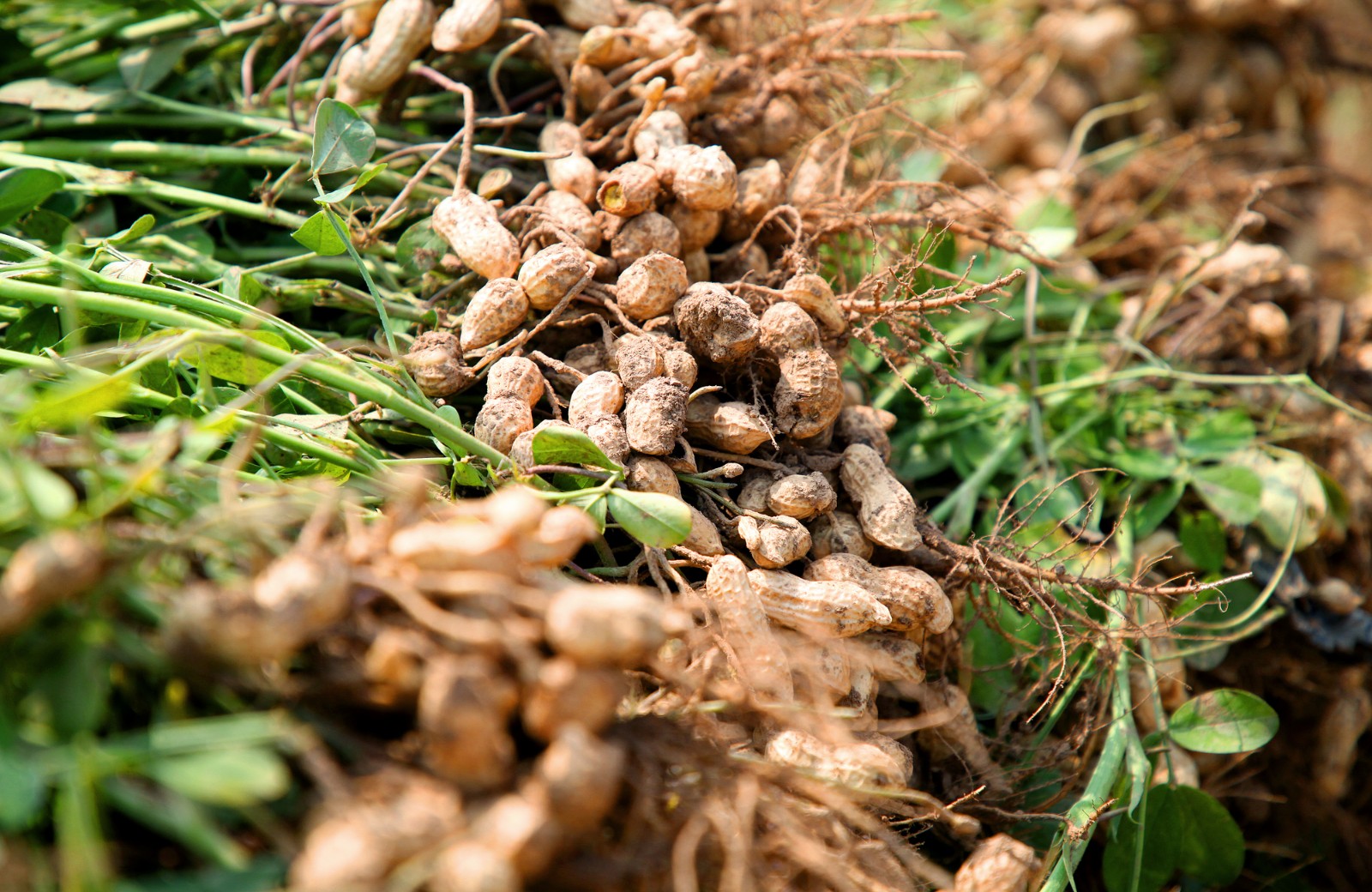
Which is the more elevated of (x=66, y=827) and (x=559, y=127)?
(x=559, y=127)

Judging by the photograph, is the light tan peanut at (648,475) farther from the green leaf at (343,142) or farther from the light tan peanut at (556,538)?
the green leaf at (343,142)

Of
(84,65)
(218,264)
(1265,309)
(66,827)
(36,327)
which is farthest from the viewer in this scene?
(1265,309)

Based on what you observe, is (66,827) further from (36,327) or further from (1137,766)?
(1137,766)

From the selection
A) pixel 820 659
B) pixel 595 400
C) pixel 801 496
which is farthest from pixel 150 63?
pixel 820 659

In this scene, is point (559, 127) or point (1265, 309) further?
point (1265, 309)

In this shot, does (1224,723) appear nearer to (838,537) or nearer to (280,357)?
(838,537)

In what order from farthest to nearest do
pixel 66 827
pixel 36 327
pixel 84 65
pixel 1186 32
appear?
pixel 1186 32
pixel 84 65
pixel 36 327
pixel 66 827

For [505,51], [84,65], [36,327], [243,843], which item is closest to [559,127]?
[505,51]
